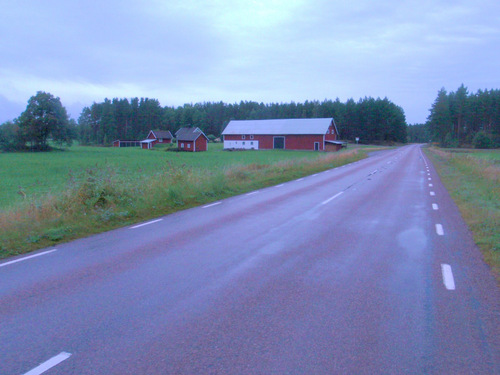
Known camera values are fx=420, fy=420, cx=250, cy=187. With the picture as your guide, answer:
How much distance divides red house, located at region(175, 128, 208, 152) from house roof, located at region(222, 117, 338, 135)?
6.66 metres

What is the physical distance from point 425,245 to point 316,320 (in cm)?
491

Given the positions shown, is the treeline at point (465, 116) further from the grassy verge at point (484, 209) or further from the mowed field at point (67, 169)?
the grassy verge at point (484, 209)

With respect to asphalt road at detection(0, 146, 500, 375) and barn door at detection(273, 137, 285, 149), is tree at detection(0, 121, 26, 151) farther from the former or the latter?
asphalt road at detection(0, 146, 500, 375)

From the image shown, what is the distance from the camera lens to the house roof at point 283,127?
85062mm

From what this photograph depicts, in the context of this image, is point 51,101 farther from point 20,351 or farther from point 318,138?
point 20,351

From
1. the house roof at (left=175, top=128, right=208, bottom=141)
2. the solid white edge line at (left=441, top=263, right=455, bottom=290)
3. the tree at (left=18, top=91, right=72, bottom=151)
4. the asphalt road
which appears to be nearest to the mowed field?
the asphalt road

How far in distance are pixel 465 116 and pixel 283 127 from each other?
55.8m

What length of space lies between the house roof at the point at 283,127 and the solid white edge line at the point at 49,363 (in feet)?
264

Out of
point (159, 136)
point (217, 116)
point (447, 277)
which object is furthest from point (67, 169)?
point (217, 116)

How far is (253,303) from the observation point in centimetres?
561

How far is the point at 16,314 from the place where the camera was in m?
5.18

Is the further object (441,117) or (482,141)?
(441,117)

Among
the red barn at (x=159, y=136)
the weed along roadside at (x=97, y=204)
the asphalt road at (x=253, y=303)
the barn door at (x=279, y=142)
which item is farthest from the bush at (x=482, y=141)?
the asphalt road at (x=253, y=303)

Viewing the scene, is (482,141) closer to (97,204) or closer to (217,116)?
(217,116)
